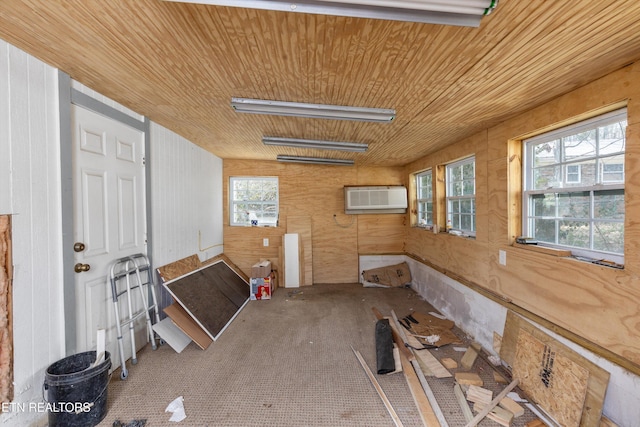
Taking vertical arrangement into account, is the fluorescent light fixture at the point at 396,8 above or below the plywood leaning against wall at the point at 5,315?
above

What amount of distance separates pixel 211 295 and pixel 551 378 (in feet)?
11.1

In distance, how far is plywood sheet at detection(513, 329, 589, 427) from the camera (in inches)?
60.6

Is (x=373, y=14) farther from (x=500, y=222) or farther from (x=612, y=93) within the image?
(x=500, y=222)

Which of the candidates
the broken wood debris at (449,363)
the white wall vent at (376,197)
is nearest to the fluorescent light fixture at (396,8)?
the broken wood debris at (449,363)

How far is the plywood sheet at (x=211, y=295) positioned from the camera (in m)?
2.68

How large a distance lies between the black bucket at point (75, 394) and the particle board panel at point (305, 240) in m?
3.17

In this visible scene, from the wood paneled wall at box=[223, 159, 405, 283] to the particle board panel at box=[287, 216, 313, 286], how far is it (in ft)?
0.39

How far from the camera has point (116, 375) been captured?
2090 mm

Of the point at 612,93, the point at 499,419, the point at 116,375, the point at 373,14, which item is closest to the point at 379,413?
the point at 499,419

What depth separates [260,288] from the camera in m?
3.98

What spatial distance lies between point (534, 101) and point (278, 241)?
4.00 m

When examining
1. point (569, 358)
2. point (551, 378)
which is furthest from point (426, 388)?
point (569, 358)

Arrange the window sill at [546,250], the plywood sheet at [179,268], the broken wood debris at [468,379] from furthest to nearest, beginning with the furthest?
the plywood sheet at [179,268]
the broken wood debris at [468,379]
the window sill at [546,250]

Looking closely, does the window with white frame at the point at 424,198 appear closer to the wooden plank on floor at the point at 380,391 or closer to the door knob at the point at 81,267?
the wooden plank on floor at the point at 380,391
